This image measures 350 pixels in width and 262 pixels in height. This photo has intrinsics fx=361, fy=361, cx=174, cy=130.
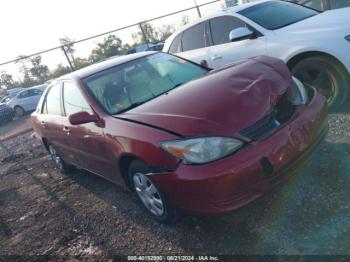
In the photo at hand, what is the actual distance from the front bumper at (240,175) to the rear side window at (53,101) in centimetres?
270

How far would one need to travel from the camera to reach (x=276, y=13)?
5926 millimetres

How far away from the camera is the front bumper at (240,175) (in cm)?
287

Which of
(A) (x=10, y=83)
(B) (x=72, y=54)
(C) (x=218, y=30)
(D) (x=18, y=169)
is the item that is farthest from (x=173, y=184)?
(A) (x=10, y=83)

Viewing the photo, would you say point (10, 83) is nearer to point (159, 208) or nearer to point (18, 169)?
point (18, 169)

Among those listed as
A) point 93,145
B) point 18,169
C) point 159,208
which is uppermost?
point 93,145

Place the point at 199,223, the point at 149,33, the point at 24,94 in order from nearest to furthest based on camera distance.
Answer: the point at 199,223
the point at 149,33
the point at 24,94

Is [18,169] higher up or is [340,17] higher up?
[340,17]

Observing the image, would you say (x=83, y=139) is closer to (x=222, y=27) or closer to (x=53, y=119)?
(x=53, y=119)

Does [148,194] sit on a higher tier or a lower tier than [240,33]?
lower

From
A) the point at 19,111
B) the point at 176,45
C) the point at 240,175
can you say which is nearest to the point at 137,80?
the point at 240,175

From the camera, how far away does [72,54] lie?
1783cm

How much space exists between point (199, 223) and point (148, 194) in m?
0.59

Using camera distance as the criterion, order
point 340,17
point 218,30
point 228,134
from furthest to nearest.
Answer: point 218,30 → point 340,17 → point 228,134

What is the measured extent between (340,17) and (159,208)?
145 inches
